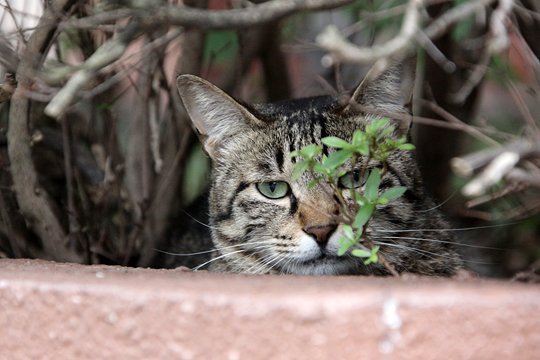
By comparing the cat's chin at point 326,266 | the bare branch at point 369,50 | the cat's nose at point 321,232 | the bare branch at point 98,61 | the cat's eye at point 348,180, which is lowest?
the cat's chin at point 326,266

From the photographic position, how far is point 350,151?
1.98m

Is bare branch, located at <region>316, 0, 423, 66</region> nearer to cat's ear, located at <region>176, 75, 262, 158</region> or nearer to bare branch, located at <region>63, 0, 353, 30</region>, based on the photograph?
bare branch, located at <region>63, 0, 353, 30</region>

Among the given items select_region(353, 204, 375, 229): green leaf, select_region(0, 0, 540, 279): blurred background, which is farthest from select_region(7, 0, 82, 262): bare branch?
select_region(353, 204, 375, 229): green leaf

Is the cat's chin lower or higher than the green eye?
lower

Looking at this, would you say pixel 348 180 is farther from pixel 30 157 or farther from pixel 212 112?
pixel 30 157

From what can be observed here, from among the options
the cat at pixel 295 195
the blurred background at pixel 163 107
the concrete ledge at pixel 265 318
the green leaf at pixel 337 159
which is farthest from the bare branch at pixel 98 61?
the cat at pixel 295 195

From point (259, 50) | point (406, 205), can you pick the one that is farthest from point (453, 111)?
point (406, 205)

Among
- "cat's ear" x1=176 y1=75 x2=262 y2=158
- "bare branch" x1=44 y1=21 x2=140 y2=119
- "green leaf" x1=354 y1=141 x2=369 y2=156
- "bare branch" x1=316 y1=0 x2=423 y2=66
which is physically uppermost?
"bare branch" x1=316 y1=0 x2=423 y2=66

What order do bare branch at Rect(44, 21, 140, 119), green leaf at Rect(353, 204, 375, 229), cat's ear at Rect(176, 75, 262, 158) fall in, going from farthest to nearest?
cat's ear at Rect(176, 75, 262, 158) → green leaf at Rect(353, 204, 375, 229) → bare branch at Rect(44, 21, 140, 119)

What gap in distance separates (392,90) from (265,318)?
132 cm

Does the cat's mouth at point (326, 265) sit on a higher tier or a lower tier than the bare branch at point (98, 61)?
lower

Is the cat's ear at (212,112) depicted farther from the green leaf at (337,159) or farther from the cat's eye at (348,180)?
the green leaf at (337,159)

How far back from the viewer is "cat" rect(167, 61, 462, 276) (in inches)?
99.7

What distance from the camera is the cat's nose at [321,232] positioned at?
2428mm
